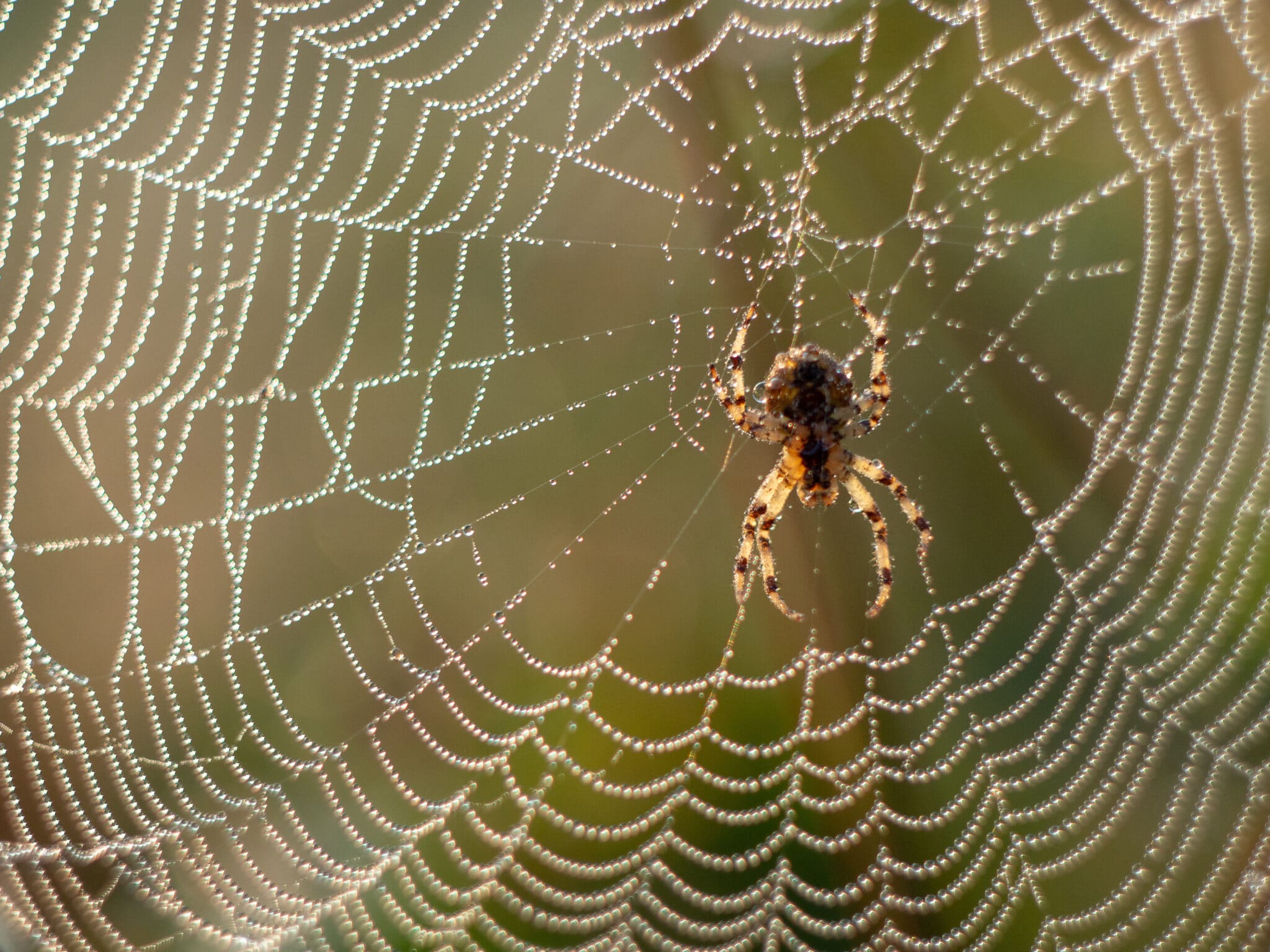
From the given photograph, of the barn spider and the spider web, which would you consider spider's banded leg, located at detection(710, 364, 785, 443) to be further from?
the spider web

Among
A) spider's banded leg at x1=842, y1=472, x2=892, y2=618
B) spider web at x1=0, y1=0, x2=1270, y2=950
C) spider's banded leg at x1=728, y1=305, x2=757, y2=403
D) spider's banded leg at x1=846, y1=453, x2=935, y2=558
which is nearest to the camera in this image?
spider web at x1=0, y1=0, x2=1270, y2=950

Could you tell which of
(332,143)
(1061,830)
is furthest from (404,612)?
(1061,830)

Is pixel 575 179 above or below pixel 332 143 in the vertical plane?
above

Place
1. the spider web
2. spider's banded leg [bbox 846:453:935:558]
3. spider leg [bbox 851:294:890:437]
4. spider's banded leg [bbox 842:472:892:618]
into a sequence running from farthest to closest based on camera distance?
1. spider's banded leg [bbox 846:453:935:558]
2. spider's banded leg [bbox 842:472:892:618]
3. spider leg [bbox 851:294:890:437]
4. the spider web

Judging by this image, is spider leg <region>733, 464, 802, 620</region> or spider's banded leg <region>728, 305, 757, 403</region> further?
spider leg <region>733, 464, 802, 620</region>

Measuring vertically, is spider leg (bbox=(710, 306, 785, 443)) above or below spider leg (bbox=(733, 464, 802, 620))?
above

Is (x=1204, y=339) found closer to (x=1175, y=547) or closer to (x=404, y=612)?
(x=1175, y=547)

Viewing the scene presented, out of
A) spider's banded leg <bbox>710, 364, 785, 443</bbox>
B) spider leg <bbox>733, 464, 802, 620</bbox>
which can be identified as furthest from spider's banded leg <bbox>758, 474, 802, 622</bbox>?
Answer: spider's banded leg <bbox>710, 364, 785, 443</bbox>

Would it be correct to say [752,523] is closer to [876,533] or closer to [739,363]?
[876,533]
